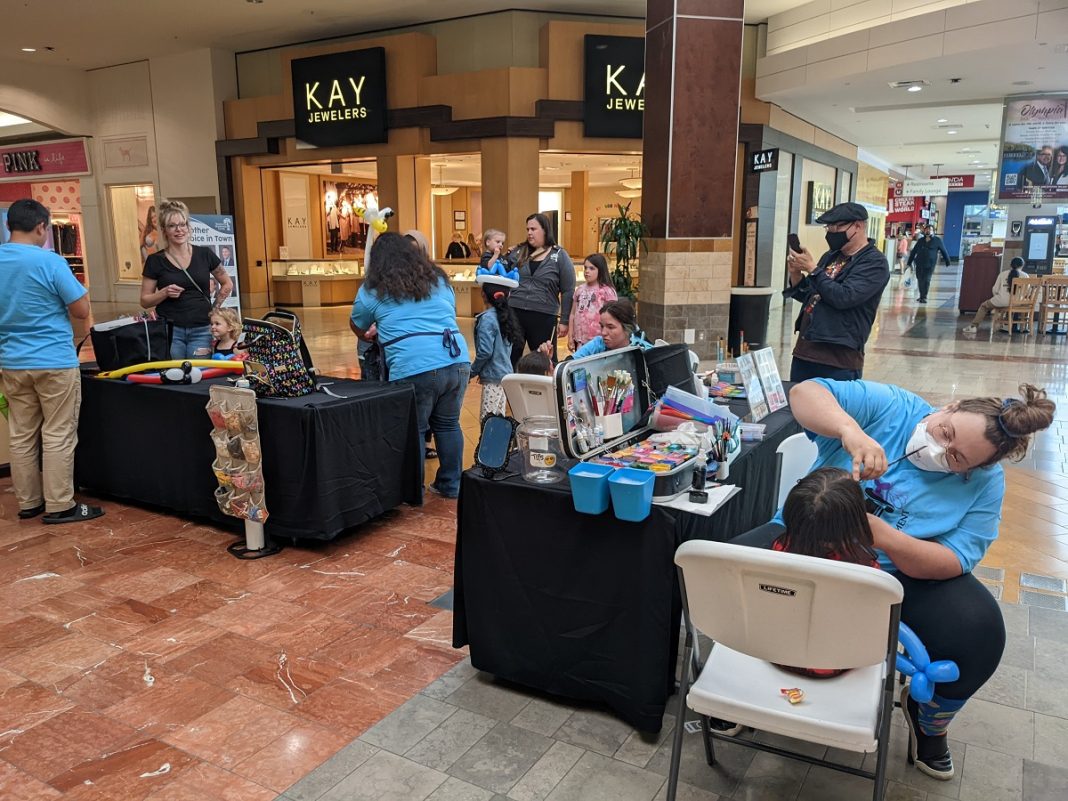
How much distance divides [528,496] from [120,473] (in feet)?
9.61

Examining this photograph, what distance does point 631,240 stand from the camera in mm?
7973

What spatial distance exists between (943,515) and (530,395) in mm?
1356

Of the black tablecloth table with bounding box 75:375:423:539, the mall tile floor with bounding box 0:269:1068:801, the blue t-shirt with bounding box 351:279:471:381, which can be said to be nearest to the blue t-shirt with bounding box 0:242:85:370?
the black tablecloth table with bounding box 75:375:423:539

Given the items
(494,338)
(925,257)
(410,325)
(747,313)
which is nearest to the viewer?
(410,325)

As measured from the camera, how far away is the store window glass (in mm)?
16219

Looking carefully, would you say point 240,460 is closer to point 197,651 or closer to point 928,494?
point 197,651

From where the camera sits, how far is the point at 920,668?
1.83 metres

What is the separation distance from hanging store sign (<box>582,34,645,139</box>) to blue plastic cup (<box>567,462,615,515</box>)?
392 inches

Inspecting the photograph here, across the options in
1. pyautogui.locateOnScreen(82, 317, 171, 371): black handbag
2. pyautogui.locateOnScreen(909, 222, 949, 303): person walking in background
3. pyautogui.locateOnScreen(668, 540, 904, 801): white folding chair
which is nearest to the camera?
pyautogui.locateOnScreen(668, 540, 904, 801): white folding chair

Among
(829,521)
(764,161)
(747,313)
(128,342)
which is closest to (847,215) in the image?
(829,521)

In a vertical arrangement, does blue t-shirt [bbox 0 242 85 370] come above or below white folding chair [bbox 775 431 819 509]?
above

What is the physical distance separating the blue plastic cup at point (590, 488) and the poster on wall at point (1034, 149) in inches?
452

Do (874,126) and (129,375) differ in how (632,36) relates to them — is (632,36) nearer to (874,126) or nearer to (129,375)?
(874,126)

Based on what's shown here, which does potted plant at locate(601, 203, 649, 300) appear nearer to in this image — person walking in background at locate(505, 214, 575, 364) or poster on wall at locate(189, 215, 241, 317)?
person walking in background at locate(505, 214, 575, 364)
